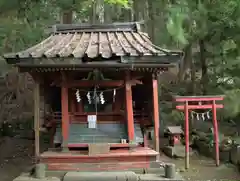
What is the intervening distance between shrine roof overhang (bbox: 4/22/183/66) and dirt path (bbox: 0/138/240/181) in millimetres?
4213

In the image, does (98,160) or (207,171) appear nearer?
(98,160)

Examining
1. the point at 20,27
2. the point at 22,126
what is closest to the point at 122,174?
the point at 20,27

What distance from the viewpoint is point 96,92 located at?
931 centimetres

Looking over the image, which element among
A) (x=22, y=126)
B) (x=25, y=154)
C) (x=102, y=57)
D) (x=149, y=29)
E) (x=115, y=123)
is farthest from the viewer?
(x=149, y=29)

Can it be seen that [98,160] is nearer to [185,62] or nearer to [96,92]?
[96,92]

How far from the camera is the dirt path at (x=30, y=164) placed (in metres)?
10.4

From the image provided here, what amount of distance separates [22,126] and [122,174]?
30.3ft

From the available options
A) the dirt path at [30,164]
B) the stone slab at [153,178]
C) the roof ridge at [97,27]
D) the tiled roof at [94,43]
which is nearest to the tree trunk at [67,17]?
the roof ridge at [97,27]

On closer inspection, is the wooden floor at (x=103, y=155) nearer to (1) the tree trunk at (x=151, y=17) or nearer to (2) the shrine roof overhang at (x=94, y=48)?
(2) the shrine roof overhang at (x=94, y=48)

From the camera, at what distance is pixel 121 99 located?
995 cm

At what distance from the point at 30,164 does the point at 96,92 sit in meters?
4.51

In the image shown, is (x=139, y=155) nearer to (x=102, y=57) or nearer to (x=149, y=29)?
(x=102, y=57)

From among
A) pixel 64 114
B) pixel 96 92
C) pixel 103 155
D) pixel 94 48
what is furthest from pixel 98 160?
pixel 94 48

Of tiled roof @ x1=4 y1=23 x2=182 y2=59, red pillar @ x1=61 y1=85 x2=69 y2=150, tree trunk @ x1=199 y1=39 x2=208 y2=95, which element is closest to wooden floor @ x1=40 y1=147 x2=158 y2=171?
red pillar @ x1=61 y1=85 x2=69 y2=150
